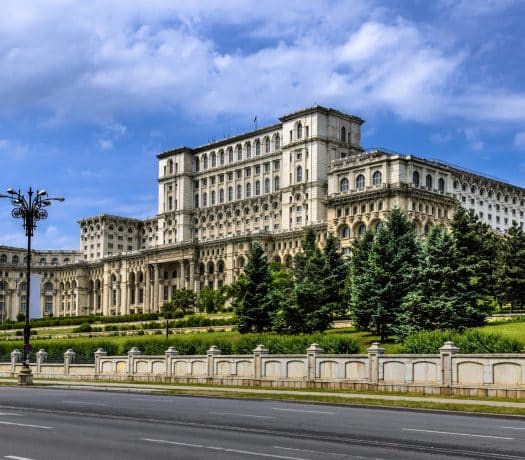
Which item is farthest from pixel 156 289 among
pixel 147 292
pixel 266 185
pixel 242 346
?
pixel 242 346

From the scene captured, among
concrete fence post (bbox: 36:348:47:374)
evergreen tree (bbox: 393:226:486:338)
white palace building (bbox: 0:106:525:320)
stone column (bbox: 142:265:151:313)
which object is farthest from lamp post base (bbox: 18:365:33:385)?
stone column (bbox: 142:265:151:313)

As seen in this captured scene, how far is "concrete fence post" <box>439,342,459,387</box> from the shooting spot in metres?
32.1

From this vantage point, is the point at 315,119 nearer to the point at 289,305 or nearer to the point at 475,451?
the point at 289,305

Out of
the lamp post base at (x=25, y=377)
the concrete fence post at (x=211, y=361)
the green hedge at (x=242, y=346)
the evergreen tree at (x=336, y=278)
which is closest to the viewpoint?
the concrete fence post at (x=211, y=361)

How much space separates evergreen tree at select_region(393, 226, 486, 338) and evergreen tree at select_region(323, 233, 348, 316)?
11203 millimetres

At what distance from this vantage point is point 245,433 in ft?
58.6

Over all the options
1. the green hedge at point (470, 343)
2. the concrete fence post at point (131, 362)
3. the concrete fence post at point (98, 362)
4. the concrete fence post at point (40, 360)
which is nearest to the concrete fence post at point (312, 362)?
the green hedge at point (470, 343)

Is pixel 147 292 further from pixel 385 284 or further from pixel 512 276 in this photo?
pixel 385 284

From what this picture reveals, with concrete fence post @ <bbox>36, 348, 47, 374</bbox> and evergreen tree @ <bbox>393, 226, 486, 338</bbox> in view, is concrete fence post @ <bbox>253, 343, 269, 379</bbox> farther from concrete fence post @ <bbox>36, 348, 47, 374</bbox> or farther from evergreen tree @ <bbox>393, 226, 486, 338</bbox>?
concrete fence post @ <bbox>36, 348, 47, 374</bbox>

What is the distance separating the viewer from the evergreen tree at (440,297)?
2163 inches

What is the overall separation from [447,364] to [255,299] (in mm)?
39136

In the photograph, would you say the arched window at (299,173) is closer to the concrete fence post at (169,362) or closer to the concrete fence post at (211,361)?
the concrete fence post at (169,362)

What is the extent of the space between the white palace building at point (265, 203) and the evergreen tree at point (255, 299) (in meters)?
45.5

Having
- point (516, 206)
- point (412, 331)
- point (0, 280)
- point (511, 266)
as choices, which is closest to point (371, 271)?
point (412, 331)
